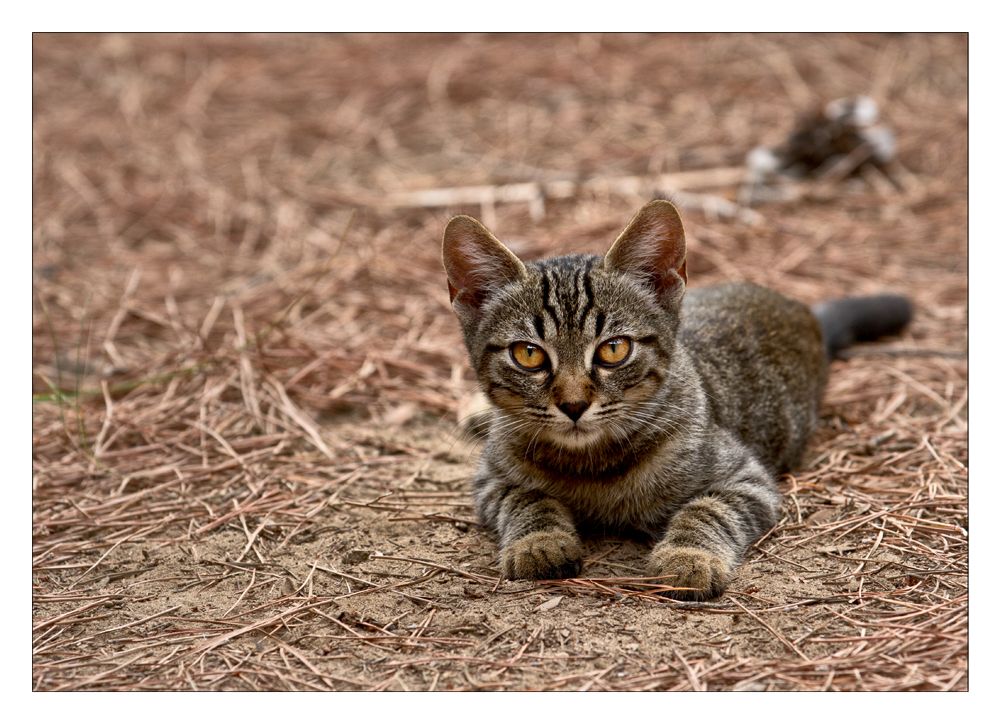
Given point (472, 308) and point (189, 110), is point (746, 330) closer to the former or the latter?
point (472, 308)

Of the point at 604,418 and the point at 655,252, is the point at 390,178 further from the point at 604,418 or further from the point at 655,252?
the point at 604,418

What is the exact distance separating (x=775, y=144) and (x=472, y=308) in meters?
5.86

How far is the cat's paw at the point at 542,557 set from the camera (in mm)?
3551

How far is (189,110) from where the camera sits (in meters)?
9.88

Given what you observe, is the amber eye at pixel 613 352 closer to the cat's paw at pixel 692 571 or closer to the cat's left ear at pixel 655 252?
the cat's left ear at pixel 655 252

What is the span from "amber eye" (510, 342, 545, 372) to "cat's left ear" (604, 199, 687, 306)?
53 cm

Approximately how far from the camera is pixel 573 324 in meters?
3.65

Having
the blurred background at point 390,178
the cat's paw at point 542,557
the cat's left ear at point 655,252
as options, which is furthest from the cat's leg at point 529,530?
the blurred background at point 390,178

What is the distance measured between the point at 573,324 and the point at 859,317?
2.92m

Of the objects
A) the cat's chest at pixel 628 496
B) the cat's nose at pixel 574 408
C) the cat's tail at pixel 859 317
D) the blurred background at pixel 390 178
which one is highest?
the blurred background at pixel 390 178

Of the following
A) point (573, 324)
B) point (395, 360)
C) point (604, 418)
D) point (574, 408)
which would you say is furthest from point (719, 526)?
point (395, 360)

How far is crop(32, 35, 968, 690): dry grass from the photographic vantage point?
316 centimetres

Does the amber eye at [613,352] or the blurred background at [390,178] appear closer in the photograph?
the amber eye at [613,352]

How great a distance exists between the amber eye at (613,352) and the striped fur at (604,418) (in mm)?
21
